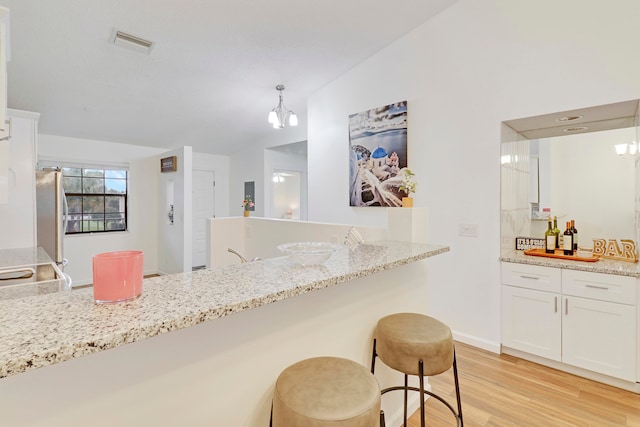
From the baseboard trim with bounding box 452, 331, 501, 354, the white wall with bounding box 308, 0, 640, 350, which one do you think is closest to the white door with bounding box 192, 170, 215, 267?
the white wall with bounding box 308, 0, 640, 350

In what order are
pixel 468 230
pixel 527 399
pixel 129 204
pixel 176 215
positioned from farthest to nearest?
pixel 129 204 → pixel 176 215 → pixel 468 230 → pixel 527 399

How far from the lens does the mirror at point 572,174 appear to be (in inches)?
103

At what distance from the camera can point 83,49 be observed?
2.93 m

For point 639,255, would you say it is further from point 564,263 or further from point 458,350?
point 458,350

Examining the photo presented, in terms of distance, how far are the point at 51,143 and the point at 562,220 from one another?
22.1 feet

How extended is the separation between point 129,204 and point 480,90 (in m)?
5.67

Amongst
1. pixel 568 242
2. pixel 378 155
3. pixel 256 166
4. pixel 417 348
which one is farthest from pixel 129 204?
pixel 568 242

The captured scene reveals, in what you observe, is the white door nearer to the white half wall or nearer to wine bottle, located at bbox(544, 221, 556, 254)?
the white half wall

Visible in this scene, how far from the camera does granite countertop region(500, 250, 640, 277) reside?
85.3 inches

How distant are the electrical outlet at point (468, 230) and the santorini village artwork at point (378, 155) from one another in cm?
65

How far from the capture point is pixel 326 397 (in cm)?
→ 97

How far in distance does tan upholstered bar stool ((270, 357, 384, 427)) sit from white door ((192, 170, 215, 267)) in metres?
5.62

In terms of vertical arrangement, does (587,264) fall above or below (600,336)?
above

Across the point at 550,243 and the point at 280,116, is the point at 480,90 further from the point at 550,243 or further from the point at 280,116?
the point at 280,116
